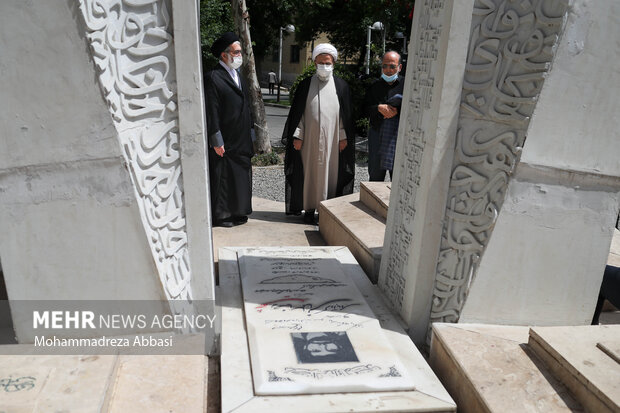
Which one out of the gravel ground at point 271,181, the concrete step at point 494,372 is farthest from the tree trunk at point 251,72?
the concrete step at point 494,372

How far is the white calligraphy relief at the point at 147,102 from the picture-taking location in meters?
2.39

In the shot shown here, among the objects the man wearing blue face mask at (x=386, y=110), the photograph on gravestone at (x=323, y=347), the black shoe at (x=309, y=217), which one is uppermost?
the man wearing blue face mask at (x=386, y=110)

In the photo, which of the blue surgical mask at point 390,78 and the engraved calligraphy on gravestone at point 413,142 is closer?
the engraved calligraphy on gravestone at point 413,142

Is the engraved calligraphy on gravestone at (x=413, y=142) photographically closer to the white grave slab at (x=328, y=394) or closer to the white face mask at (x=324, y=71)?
the white grave slab at (x=328, y=394)

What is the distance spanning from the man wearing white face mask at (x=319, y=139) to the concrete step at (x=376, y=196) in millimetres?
688

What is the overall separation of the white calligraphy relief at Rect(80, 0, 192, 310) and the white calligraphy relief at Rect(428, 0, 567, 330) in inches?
56.2

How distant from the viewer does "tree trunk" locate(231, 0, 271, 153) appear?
8.81 m

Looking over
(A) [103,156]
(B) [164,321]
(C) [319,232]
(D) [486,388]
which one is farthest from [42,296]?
(C) [319,232]

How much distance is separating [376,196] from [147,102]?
2.81 meters

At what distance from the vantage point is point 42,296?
2.67 metres

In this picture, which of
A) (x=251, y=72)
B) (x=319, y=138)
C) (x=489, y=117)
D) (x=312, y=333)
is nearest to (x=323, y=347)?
(x=312, y=333)

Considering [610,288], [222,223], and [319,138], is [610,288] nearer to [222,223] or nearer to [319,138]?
[319,138]

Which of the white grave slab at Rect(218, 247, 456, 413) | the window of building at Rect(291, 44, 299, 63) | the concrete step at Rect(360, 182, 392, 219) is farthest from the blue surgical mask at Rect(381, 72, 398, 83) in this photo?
the window of building at Rect(291, 44, 299, 63)

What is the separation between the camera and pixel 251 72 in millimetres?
9438
